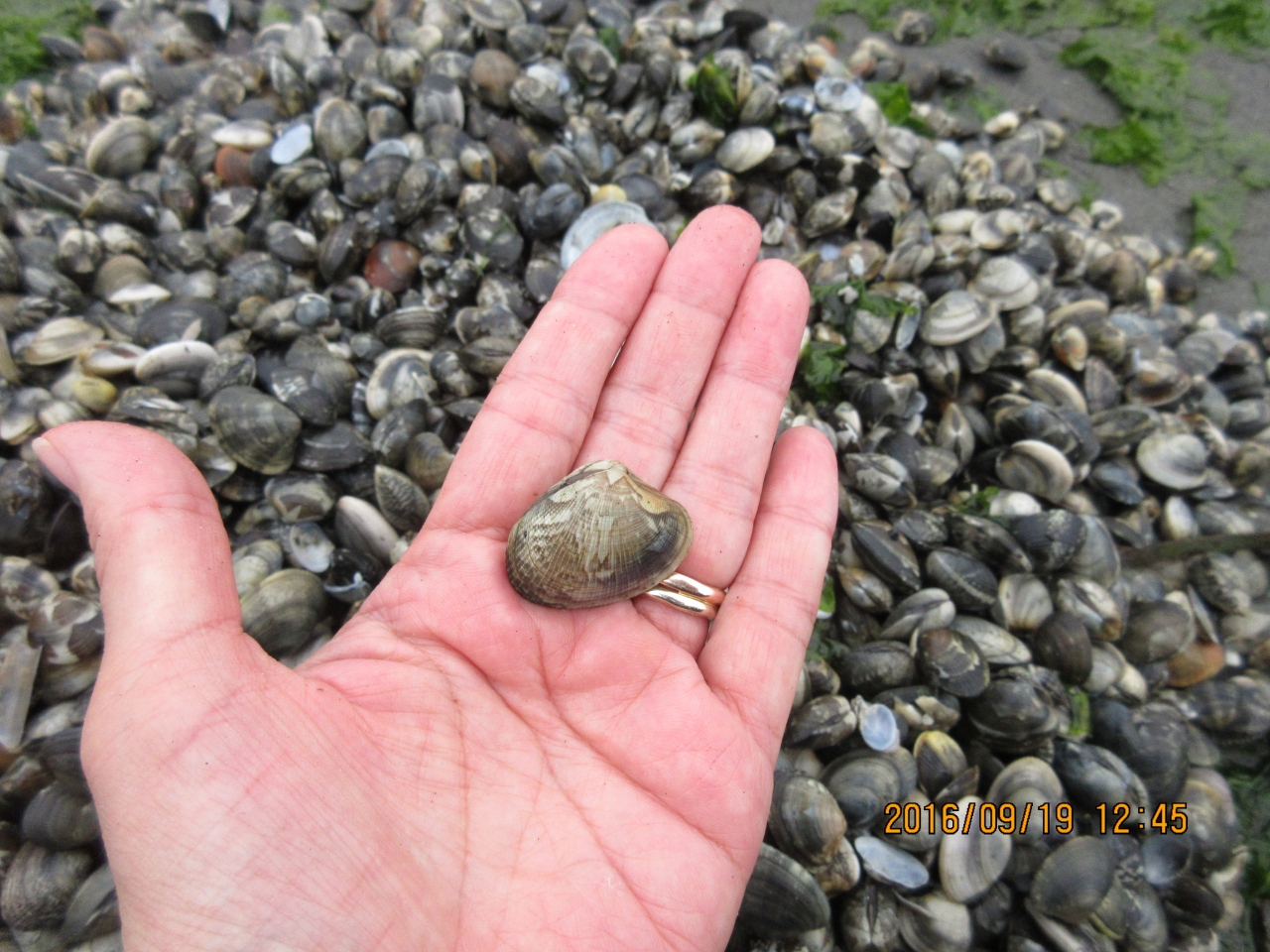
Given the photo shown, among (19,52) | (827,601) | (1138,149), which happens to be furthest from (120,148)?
(1138,149)

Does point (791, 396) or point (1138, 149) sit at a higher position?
point (1138, 149)

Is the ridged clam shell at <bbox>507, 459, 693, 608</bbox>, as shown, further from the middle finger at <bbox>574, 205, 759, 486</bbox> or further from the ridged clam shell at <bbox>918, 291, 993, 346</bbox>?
the ridged clam shell at <bbox>918, 291, 993, 346</bbox>

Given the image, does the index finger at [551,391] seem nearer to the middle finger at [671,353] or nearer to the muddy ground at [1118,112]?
the middle finger at [671,353]

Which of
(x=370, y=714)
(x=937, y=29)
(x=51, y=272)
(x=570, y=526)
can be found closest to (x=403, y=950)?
(x=370, y=714)

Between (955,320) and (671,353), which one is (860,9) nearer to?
(955,320)

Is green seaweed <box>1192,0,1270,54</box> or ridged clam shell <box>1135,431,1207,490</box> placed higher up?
green seaweed <box>1192,0,1270,54</box>

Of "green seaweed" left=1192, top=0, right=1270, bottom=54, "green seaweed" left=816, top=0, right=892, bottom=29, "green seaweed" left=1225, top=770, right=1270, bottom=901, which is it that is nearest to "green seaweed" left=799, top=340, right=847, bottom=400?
"green seaweed" left=1225, top=770, right=1270, bottom=901

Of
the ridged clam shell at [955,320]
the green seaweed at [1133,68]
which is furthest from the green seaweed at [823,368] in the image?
the green seaweed at [1133,68]
